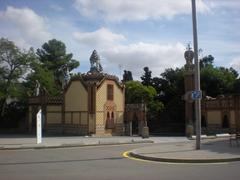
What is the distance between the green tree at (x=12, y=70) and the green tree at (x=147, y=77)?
25582 millimetres

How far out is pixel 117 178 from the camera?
13.3 meters

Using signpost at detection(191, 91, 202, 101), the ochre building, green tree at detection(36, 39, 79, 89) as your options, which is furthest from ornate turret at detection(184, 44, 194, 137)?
signpost at detection(191, 91, 202, 101)

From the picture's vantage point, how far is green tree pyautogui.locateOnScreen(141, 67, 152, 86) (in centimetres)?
7834

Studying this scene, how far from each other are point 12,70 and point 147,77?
28754 mm

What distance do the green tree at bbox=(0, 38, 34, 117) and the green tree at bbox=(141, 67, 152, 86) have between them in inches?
1007

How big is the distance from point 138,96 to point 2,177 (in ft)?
182

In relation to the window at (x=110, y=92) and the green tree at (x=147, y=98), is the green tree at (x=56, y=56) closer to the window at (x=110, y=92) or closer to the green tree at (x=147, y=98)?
the green tree at (x=147, y=98)

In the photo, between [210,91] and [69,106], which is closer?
[69,106]

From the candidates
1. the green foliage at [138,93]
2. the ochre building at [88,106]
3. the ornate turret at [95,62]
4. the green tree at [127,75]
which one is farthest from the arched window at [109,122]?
the green tree at [127,75]

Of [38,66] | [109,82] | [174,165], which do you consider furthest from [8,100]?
[174,165]

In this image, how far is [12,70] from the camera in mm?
58188

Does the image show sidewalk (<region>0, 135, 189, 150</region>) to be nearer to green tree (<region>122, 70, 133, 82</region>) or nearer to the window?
the window

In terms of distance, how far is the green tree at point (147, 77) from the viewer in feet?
257

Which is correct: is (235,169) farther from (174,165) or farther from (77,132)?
(77,132)
